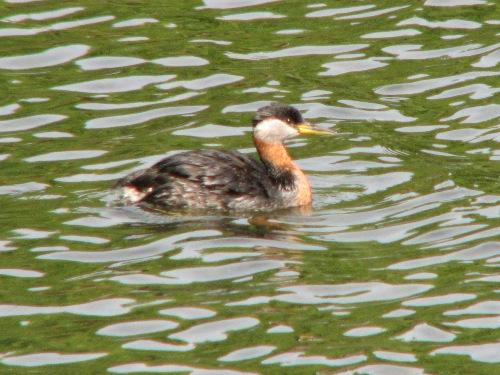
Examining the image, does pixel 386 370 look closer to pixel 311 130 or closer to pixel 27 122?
pixel 311 130

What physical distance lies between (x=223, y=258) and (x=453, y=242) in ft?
6.29

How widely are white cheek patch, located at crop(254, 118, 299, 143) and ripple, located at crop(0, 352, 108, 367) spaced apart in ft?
14.5

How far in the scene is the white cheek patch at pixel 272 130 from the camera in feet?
41.2

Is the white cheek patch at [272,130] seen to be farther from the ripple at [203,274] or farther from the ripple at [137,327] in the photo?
the ripple at [137,327]

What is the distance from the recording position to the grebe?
12047 mm

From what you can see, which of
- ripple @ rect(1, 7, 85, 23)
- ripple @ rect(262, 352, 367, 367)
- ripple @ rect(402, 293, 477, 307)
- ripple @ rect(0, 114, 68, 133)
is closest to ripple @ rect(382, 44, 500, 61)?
ripple @ rect(1, 7, 85, 23)

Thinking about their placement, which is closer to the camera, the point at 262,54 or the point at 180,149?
the point at 180,149

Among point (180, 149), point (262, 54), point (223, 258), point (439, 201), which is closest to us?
point (223, 258)

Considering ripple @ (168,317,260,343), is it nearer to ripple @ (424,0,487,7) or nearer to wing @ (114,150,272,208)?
wing @ (114,150,272,208)

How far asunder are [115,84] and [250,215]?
3.89m

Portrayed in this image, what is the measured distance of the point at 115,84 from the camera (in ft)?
49.8

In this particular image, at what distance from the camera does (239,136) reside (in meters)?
13.9

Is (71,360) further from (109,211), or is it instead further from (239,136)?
(239,136)

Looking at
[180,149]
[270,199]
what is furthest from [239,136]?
[270,199]
